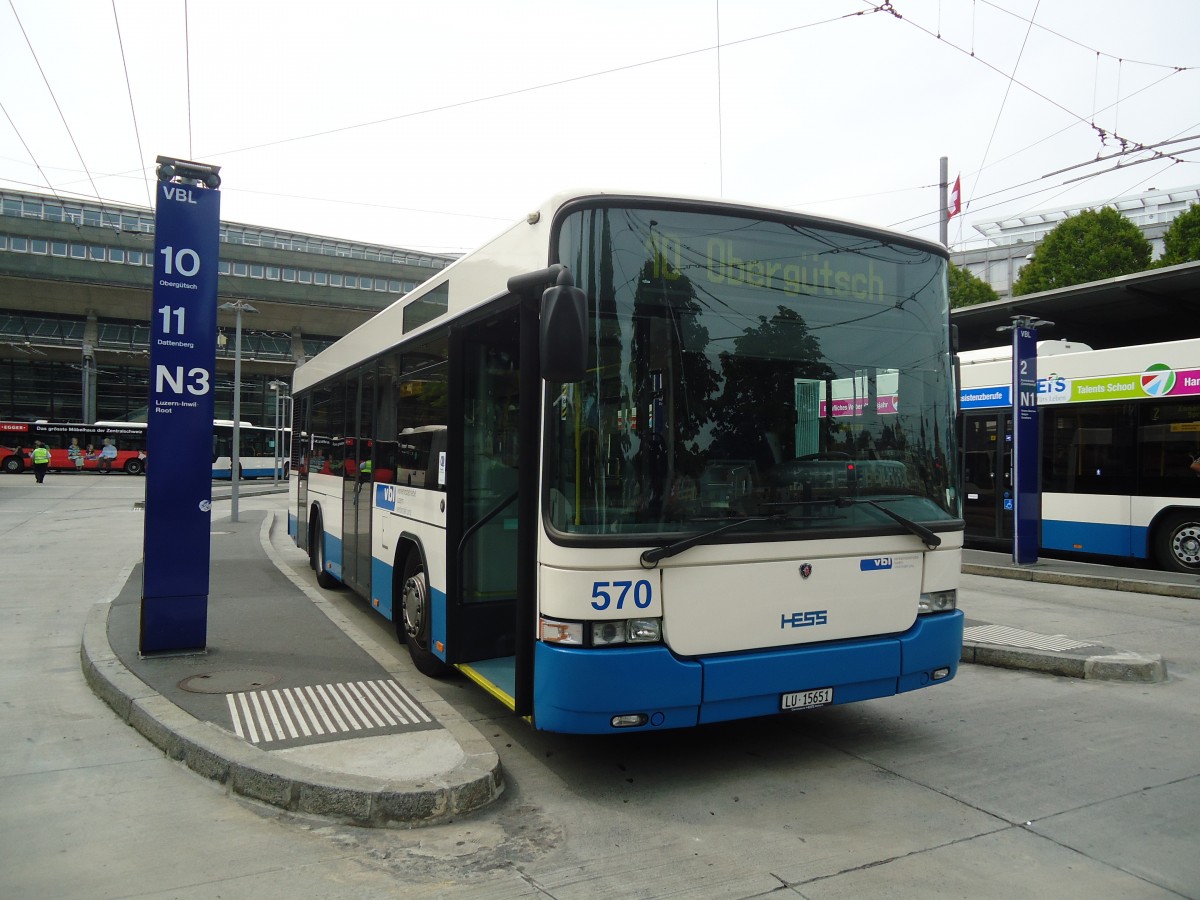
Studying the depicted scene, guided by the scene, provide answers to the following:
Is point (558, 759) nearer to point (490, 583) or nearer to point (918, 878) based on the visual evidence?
point (490, 583)

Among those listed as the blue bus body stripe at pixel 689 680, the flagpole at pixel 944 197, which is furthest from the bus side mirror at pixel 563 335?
the flagpole at pixel 944 197

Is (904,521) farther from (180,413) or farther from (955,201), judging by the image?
(955,201)

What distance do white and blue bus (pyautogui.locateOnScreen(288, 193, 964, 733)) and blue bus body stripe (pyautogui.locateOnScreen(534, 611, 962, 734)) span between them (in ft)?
0.04

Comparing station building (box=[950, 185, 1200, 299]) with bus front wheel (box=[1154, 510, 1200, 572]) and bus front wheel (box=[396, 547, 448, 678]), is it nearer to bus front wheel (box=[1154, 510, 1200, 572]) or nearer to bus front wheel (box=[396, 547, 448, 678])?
bus front wheel (box=[1154, 510, 1200, 572])

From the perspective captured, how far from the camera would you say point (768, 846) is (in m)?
4.07

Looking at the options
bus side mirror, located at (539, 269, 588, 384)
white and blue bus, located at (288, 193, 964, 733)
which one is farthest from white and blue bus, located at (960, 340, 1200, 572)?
bus side mirror, located at (539, 269, 588, 384)

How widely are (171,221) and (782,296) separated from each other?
15.7ft

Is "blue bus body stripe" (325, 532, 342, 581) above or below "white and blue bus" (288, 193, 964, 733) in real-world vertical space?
below

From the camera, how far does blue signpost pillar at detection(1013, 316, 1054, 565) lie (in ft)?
42.3

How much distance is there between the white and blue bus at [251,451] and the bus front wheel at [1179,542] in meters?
43.1

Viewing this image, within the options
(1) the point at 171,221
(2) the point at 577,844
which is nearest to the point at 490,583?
(2) the point at 577,844

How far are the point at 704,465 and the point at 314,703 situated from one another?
311cm

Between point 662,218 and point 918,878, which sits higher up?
point 662,218

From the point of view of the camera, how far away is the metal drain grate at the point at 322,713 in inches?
205
